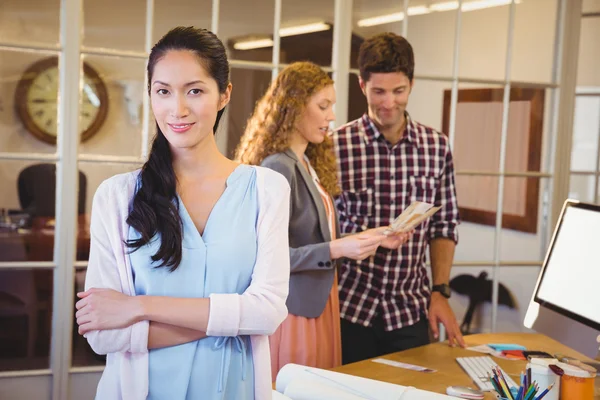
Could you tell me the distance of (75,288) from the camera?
3396mm

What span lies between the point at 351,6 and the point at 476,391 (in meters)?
2.40

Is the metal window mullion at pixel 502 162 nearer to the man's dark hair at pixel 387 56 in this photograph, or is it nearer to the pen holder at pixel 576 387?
the man's dark hair at pixel 387 56

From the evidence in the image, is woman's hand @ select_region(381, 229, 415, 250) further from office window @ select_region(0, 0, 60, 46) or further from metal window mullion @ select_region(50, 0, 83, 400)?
office window @ select_region(0, 0, 60, 46)

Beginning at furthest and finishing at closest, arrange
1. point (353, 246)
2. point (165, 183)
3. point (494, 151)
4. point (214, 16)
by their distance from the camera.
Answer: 1. point (494, 151)
2. point (214, 16)
3. point (353, 246)
4. point (165, 183)

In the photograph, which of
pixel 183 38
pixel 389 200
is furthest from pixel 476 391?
pixel 183 38

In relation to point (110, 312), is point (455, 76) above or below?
above

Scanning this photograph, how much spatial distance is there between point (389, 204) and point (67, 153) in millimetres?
1590

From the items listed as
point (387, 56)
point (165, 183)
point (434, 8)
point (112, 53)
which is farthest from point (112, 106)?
point (165, 183)

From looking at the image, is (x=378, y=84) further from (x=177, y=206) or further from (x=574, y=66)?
(x=574, y=66)

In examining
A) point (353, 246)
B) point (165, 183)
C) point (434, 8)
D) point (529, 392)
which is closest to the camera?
point (165, 183)

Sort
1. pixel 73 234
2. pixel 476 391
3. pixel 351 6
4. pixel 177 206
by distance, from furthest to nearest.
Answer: pixel 351 6 → pixel 73 234 → pixel 476 391 → pixel 177 206

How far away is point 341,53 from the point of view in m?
3.72

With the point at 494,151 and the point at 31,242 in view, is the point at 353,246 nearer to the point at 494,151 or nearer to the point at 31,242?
the point at 31,242

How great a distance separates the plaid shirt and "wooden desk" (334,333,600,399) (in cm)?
25
